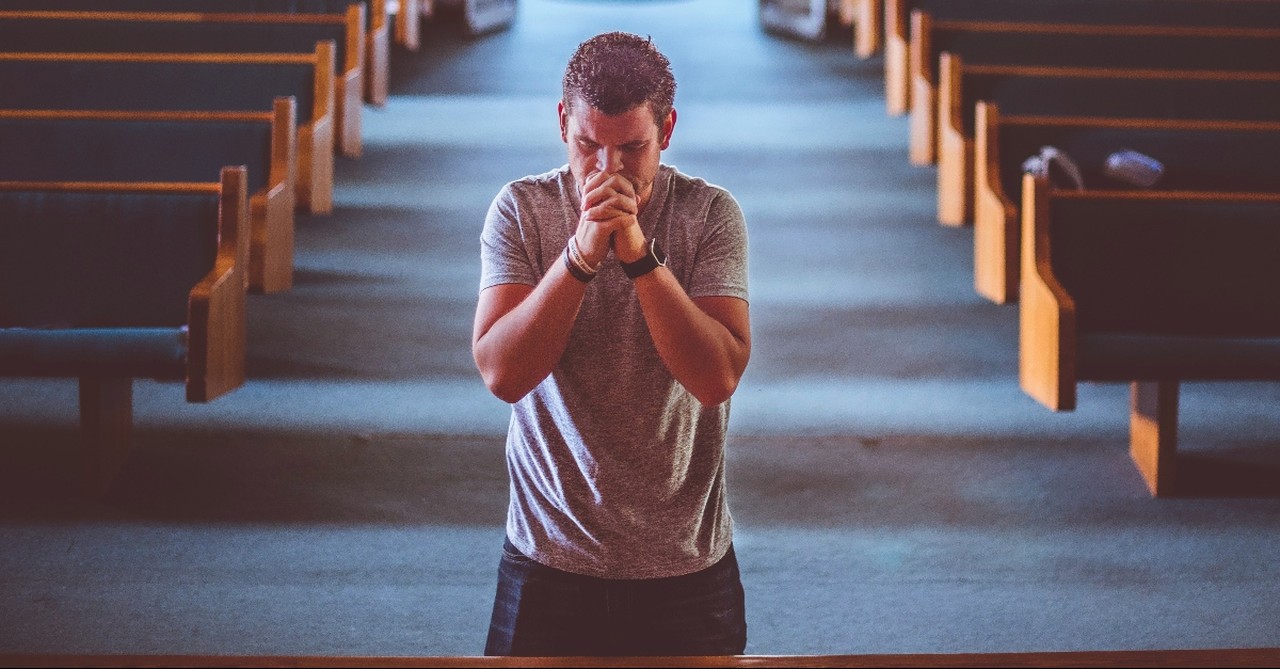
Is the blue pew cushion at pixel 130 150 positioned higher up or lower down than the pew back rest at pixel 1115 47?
lower down

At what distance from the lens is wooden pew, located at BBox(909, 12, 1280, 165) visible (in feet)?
8.37

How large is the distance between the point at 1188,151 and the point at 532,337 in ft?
5.38

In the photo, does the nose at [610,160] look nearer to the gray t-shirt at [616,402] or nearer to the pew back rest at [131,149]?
the gray t-shirt at [616,402]

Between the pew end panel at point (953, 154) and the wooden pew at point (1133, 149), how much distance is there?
18 centimetres

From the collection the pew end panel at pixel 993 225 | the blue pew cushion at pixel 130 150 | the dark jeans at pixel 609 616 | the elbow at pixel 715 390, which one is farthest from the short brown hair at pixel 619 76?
the blue pew cushion at pixel 130 150

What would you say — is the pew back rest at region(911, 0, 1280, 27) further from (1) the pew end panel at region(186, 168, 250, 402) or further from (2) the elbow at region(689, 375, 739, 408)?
(2) the elbow at region(689, 375, 739, 408)

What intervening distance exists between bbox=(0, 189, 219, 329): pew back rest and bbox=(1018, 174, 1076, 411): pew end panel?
101 cm

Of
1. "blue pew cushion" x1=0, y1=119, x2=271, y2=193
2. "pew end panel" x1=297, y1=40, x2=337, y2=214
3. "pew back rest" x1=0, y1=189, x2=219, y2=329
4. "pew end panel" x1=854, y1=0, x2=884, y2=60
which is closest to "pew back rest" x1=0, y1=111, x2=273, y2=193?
"blue pew cushion" x1=0, y1=119, x2=271, y2=193

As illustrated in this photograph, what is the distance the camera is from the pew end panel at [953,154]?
7.42 ft

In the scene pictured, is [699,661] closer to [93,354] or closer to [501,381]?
[501,381]

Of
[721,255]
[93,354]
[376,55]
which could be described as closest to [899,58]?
[376,55]

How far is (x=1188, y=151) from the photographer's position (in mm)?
2016

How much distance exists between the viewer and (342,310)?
2.03 metres

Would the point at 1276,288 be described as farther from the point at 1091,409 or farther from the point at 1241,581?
the point at 1241,581
